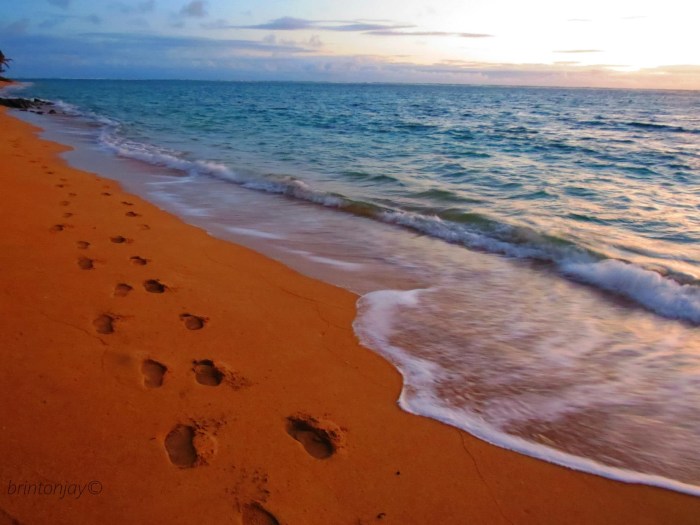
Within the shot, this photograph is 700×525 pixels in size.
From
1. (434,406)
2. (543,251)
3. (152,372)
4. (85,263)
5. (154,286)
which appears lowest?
(434,406)

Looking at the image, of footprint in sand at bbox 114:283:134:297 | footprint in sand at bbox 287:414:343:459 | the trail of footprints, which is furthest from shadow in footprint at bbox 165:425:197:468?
footprint in sand at bbox 114:283:134:297

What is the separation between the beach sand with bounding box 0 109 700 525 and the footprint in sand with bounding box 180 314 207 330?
0.06 ft

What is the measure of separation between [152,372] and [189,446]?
0.79 meters

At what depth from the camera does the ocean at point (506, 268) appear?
10.7ft

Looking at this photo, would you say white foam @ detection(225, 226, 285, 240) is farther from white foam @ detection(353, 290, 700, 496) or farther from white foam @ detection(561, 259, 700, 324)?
white foam @ detection(561, 259, 700, 324)

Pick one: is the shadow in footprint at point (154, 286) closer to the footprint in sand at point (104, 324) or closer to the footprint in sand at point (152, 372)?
the footprint in sand at point (104, 324)

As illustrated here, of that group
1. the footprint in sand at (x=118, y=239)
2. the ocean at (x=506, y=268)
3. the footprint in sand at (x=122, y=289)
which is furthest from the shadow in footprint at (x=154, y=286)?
the ocean at (x=506, y=268)

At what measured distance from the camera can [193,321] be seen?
400cm

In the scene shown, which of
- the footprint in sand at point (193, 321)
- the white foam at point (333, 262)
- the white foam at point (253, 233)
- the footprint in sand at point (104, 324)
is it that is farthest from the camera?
the white foam at point (253, 233)

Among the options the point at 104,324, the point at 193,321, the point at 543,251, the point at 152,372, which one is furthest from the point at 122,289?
the point at 543,251

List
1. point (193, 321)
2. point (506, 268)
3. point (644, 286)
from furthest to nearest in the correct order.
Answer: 1. point (506, 268)
2. point (644, 286)
3. point (193, 321)

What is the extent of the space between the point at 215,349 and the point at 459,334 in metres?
2.03

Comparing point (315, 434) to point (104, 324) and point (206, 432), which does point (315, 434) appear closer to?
point (206, 432)

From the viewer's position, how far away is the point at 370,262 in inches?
245
